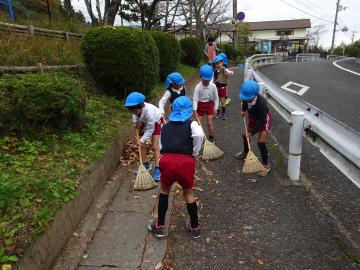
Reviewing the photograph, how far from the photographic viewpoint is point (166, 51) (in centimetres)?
1145

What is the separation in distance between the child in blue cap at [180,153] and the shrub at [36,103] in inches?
79.0

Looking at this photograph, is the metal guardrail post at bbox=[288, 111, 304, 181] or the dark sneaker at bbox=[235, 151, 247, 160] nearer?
the metal guardrail post at bbox=[288, 111, 304, 181]

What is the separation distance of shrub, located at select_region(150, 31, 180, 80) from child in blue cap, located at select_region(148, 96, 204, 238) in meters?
8.04

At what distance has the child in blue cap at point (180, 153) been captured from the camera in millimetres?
3500

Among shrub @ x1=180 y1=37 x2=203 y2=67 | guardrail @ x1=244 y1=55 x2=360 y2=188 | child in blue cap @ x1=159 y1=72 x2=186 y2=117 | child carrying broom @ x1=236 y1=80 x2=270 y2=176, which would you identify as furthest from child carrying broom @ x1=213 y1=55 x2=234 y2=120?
shrub @ x1=180 y1=37 x2=203 y2=67

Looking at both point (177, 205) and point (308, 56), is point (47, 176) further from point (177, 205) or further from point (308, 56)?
point (308, 56)

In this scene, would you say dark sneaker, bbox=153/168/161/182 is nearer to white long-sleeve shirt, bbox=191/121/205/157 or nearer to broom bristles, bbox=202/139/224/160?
broom bristles, bbox=202/139/224/160

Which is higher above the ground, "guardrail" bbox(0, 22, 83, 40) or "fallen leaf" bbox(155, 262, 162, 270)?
"guardrail" bbox(0, 22, 83, 40)

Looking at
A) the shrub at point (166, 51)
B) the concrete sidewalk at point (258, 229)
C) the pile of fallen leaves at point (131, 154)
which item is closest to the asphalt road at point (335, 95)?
the concrete sidewalk at point (258, 229)

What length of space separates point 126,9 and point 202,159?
2077 centimetres

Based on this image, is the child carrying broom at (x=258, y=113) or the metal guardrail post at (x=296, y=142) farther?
the child carrying broom at (x=258, y=113)

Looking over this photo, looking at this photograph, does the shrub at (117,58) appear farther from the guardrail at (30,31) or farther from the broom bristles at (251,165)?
the broom bristles at (251,165)

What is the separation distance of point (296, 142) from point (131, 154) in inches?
113

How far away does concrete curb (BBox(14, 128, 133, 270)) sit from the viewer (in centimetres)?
281
